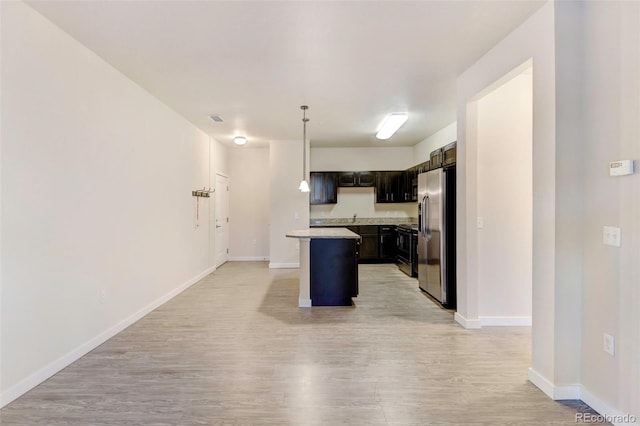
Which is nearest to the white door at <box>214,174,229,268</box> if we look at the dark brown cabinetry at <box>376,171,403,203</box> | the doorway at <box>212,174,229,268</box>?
the doorway at <box>212,174,229,268</box>

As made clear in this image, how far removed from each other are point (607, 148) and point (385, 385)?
6.94ft

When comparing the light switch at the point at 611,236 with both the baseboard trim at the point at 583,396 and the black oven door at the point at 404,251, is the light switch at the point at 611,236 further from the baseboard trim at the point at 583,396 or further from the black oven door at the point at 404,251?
the black oven door at the point at 404,251

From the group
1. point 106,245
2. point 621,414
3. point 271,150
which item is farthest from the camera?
point 271,150

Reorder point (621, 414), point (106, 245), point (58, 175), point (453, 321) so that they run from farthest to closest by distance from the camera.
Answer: point (453, 321), point (106, 245), point (58, 175), point (621, 414)

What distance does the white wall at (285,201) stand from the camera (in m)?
6.84

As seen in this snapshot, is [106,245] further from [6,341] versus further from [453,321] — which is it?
[453,321]

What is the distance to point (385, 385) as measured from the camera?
232cm

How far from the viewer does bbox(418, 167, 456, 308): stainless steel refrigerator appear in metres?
4.02

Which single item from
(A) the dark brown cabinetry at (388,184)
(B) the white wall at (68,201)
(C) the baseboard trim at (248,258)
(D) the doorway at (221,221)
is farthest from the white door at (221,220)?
(A) the dark brown cabinetry at (388,184)

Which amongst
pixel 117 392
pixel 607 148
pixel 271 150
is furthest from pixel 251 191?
pixel 607 148

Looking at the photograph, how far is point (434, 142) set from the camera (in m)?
6.28

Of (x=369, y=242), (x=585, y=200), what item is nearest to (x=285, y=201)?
(x=369, y=242)

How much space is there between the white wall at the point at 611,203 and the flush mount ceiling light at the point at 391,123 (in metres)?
2.81

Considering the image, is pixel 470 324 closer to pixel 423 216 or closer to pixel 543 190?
pixel 423 216
